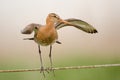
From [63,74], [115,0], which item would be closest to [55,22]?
[63,74]

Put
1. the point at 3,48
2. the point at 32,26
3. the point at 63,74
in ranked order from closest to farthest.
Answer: the point at 32,26
the point at 63,74
the point at 3,48

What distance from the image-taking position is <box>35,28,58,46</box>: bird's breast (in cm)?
142

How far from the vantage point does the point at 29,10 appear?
1949 millimetres

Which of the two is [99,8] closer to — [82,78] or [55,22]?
[82,78]

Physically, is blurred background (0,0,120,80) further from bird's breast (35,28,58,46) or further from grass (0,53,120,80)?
bird's breast (35,28,58,46)

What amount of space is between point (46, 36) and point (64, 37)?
1.72 ft

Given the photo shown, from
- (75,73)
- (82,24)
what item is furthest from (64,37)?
(82,24)

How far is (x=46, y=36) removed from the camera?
1417mm

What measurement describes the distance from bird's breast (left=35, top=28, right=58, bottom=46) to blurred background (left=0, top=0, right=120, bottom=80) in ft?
1.33

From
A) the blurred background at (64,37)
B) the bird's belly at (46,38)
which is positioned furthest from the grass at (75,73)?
the bird's belly at (46,38)

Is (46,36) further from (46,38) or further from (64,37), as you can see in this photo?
(64,37)

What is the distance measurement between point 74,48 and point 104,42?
0.55 feet

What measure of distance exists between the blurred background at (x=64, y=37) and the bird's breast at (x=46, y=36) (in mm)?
405

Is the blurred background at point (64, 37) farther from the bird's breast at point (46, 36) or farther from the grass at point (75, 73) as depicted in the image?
the bird's breast at point (46, 36)
